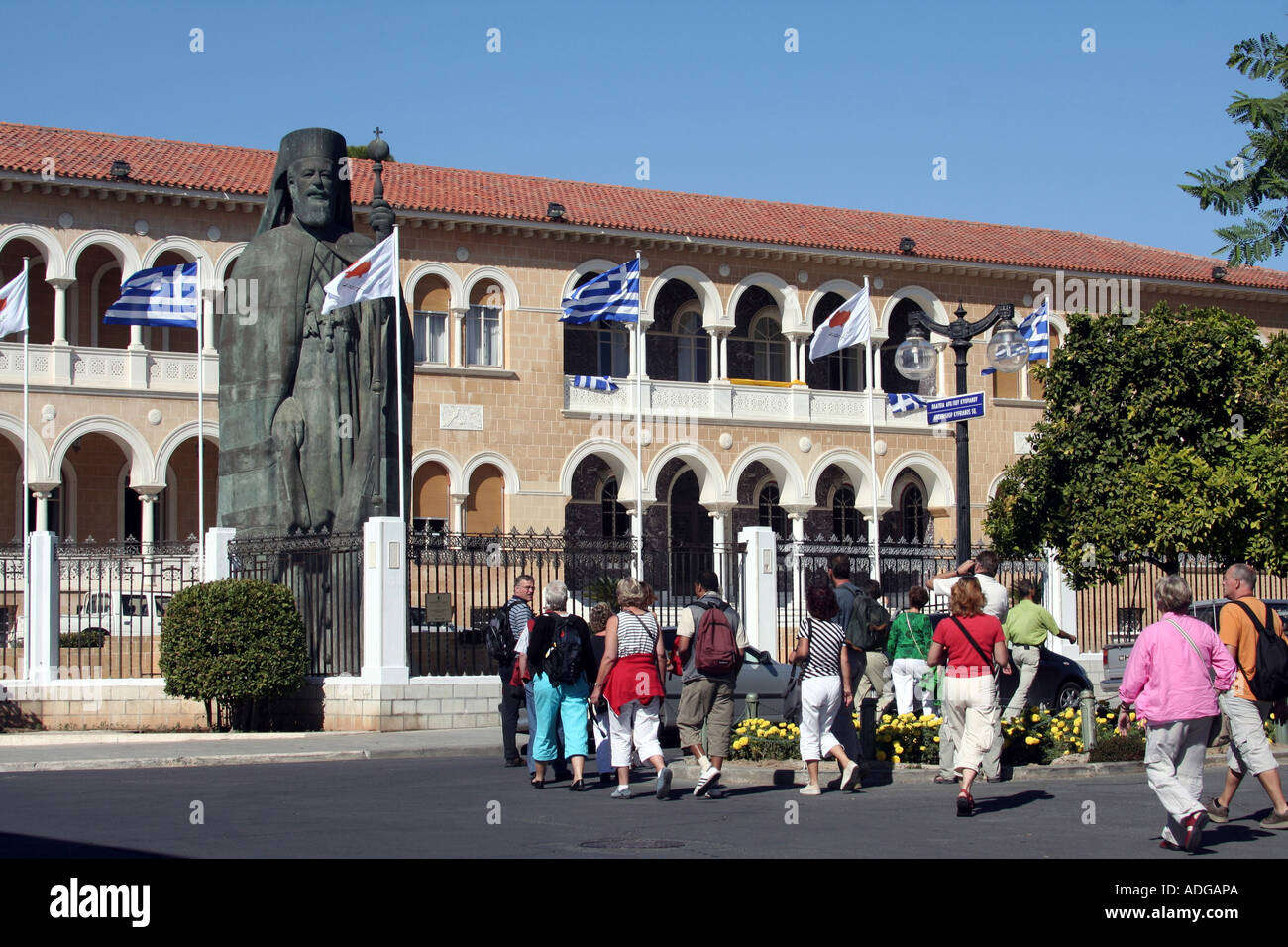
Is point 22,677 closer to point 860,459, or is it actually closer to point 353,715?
point 353,715

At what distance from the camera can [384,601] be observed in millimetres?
18969

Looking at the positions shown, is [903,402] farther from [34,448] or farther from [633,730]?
[633,730]

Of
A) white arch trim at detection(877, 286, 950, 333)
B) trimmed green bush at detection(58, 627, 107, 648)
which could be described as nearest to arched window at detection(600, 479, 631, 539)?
white arch trim at detection(877, 286, 950, 333)

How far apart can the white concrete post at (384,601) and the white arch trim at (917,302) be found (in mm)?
25418

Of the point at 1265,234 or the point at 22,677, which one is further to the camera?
the point at 1265,234

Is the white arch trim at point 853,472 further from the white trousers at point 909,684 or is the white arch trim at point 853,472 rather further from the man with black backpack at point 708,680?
the man with black backpack at point 708,680

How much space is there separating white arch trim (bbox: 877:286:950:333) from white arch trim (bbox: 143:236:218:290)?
16.7 metres

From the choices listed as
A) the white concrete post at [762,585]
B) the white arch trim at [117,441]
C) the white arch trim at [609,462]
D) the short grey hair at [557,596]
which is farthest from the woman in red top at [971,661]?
the white arch trim at [609,462]

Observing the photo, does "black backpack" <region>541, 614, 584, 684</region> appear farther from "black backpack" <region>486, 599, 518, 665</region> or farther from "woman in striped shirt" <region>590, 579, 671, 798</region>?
"black backpack" <region>486, 599, 518, 665</region>

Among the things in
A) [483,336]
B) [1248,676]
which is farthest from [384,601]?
[483,336]
